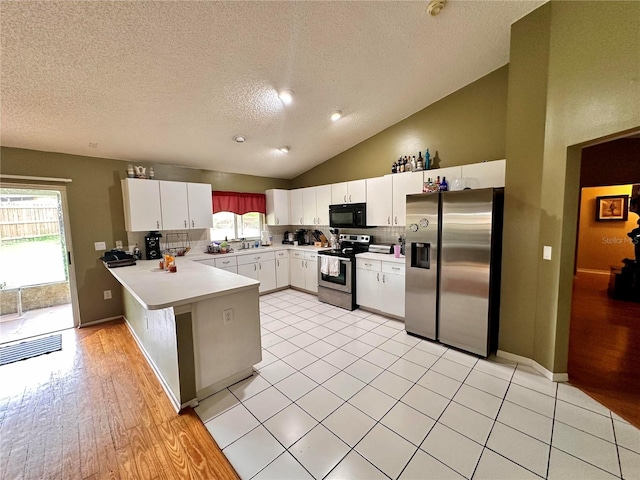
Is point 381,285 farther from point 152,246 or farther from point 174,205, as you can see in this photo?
point 152,246

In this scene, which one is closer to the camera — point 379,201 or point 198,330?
point 198,330

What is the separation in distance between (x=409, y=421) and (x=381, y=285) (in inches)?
77.4

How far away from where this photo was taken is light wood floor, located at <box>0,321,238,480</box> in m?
1.58

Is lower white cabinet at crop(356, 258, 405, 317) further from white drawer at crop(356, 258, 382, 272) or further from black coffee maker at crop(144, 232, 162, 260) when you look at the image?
black coffee maker at crop(144, 232, 162, 260)

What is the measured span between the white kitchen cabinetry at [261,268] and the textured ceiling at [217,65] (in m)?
1.99

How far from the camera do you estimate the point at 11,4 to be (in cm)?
151

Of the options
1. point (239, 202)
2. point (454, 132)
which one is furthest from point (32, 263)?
point (454, 132)

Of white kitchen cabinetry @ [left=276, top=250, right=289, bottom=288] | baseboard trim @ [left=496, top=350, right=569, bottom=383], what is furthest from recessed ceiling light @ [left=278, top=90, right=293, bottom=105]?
baseboard trim @ [left=496, top=350, right=569, bottom=383]

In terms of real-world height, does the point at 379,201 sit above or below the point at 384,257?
above

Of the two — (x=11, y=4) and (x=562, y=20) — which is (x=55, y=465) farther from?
(x=562, y=20)

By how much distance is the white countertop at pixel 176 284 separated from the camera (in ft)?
6.37

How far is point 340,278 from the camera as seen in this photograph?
4.13 m

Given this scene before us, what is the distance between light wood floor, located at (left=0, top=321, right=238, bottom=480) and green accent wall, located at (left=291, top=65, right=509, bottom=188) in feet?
12.8

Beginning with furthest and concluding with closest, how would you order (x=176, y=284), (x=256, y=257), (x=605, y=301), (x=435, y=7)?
(x=256, y=257)
(x=605, y=301)
(x=176, y=284)
(x=435, y=7)
